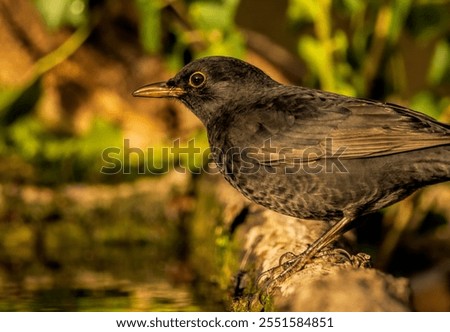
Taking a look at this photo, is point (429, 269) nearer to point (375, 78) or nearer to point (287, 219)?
point (375, 78)

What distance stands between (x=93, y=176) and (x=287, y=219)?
2.68 meters

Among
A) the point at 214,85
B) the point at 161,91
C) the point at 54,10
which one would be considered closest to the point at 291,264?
the point at 214,85

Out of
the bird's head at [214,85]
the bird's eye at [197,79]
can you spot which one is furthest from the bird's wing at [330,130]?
the bird's eye at [197,79]

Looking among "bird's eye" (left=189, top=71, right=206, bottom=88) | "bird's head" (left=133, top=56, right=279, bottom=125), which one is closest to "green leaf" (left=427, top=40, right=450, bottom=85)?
"bird's head" (left=133, top=56, right=279, bottom=125)

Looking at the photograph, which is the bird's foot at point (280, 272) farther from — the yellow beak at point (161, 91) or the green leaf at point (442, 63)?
the green leaf at point (442, 63)

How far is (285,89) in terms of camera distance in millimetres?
4332

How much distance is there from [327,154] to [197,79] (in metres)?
0.93

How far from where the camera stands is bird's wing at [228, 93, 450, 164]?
3.94 meters

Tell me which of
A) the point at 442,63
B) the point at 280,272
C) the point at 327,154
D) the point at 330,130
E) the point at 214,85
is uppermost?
the point at 442,63

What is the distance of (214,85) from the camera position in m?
4.48

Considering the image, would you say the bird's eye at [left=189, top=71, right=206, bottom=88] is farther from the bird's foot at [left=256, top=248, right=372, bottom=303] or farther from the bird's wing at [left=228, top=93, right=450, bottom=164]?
the bird's foot at [left=256, top=248, right=372, bottom=303]

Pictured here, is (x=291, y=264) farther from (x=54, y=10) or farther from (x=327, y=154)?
(x=54, y=10)

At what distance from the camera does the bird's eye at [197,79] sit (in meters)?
4.52

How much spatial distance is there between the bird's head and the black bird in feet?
0.54
